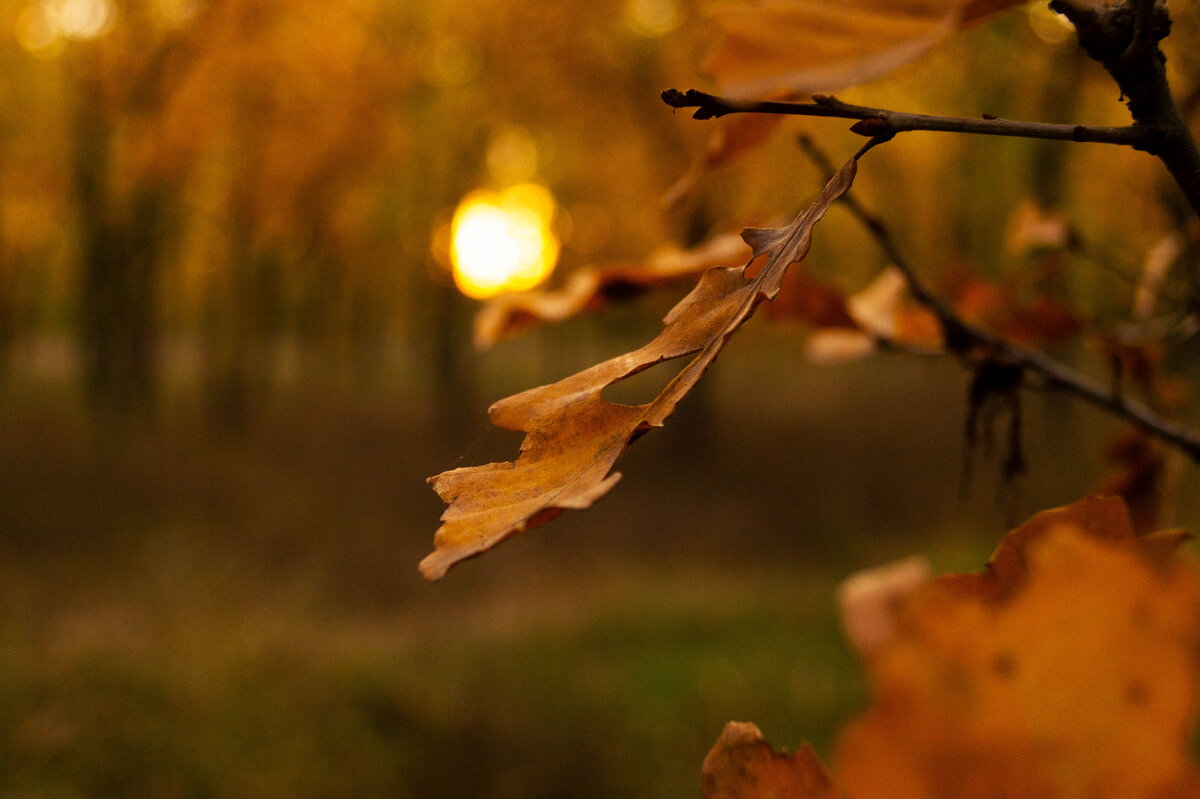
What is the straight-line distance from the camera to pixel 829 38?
32cm

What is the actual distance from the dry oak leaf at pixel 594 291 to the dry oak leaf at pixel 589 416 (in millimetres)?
230

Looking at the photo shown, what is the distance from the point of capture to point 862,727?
0.18 m

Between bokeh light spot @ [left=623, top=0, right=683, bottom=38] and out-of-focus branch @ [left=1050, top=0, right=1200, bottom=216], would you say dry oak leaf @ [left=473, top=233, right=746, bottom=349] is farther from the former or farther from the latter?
bokeh light spot @ [left=623, top=0, right=683, bottom=38]

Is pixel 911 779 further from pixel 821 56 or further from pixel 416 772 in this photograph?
pixel 416 772

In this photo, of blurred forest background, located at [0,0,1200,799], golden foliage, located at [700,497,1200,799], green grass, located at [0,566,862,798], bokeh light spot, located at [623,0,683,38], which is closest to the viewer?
golden foliage, located at [700,497,1200,799]

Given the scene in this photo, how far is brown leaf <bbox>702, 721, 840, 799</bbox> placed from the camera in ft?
0.82

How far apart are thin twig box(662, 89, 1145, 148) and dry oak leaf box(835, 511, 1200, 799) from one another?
159 millimetres

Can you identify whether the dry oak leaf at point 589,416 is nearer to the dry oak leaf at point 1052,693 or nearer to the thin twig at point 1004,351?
the dry oak leaf at point 1052,693

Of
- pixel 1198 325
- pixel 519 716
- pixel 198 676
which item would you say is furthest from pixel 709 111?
pixel 198 676

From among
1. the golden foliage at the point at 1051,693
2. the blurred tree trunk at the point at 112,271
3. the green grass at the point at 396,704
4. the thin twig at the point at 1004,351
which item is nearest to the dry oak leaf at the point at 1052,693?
the golden foliage at the point at 1051,693

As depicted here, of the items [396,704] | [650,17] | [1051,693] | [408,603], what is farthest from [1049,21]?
[650,17]

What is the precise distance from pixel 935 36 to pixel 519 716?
3.73 metres

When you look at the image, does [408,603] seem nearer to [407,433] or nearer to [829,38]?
[407,433]

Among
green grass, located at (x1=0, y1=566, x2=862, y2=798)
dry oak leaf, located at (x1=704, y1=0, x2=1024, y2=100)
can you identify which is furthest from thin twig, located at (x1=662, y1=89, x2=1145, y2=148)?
green grass, located at (x1=0, y1=566, x2=862, y2=798)
